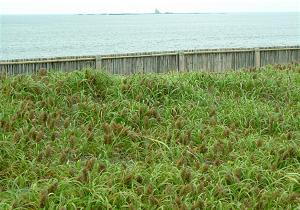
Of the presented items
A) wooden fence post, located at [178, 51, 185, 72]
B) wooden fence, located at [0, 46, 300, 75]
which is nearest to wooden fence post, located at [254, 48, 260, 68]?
wooden fence, located at [0, 46, 300, 75]

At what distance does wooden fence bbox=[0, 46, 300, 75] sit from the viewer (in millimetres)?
13656

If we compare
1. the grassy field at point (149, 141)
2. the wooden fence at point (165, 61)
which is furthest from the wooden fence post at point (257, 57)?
the grassy field at point (149, 141)

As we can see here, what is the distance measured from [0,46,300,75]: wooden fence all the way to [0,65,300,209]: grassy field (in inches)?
142

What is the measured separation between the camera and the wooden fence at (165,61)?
44.8 feet

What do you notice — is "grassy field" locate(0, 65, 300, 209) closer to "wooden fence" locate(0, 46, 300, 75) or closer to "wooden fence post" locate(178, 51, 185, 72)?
"wooden fence" locate(0, 46, 300, 75)

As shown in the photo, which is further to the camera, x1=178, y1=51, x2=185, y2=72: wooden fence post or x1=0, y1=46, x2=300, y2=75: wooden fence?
x1=178, y1=51, x2=185, y2=72: wooden fence post

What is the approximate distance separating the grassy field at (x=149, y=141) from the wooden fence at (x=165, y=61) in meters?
3.61

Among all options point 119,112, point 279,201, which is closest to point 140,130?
point 119,112

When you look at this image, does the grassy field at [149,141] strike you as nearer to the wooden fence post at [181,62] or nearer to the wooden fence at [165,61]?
the wooden fence at [165,61]

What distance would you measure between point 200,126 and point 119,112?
1265 mm

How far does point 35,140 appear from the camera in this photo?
288 inches

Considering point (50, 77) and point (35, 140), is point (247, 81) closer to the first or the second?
point (50, 77)

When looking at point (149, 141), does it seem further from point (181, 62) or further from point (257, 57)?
point (257, 57)

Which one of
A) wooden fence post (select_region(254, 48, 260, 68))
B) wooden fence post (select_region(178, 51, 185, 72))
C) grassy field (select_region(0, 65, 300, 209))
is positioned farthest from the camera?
wooden fence post (select_region(254, 48, 260, 68))
